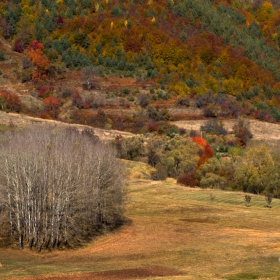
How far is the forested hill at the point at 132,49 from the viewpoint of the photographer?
175 m

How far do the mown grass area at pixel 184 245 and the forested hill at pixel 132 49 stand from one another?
89519mm

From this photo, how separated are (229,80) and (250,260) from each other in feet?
459

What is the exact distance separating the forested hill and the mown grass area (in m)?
89.5

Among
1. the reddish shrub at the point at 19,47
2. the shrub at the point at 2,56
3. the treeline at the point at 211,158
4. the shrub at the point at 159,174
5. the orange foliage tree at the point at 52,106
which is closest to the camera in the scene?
the treeline at the point at 211,158

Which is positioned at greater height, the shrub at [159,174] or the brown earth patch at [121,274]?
the shrub at [159,174]

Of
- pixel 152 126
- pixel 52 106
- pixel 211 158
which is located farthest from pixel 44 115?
pixel 211 158

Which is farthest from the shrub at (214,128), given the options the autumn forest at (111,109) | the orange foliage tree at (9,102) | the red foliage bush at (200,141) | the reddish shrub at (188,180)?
the orange foliage tree at (9,102)

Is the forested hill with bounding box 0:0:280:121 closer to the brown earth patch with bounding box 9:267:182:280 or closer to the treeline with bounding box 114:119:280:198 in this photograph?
the treeline with bounding box 114:119:280:198

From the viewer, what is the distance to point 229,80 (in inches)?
7146

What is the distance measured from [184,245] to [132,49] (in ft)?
450

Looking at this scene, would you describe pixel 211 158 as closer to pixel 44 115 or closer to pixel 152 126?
pixel 152 126

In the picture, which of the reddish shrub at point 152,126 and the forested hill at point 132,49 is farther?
the forested hill at point 132,49

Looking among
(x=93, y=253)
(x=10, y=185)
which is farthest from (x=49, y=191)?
(x=93, y=253)

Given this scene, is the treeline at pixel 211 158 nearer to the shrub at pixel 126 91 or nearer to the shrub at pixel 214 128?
the shrub at pixel 214 128
